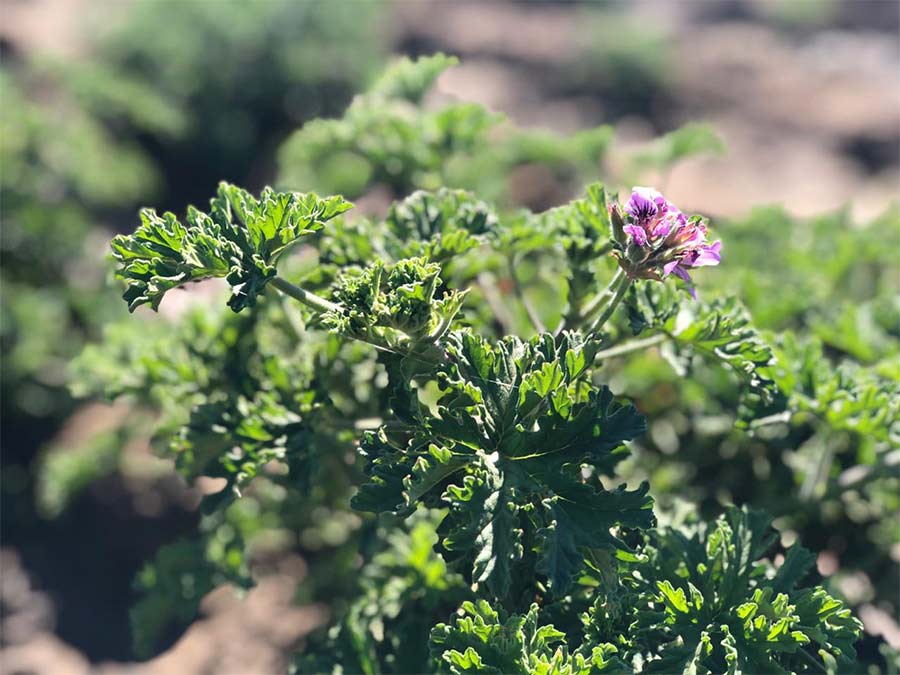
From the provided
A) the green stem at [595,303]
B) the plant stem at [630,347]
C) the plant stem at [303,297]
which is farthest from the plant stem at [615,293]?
the plant stem at [303,297]

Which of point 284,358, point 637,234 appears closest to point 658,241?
point 637,234

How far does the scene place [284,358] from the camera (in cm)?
258

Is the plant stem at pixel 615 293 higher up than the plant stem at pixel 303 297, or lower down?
lower down

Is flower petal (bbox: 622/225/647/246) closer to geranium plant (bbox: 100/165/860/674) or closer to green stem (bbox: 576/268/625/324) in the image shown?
geranium plant (bbox: 100/165/860/674)

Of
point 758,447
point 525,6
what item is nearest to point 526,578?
point 758,447

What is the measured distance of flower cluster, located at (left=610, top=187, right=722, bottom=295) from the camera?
66.3 inches

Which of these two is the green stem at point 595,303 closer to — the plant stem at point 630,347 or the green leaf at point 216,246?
the plant stem at point 630,347

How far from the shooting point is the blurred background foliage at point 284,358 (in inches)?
93.5

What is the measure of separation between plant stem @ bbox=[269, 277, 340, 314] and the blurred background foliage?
0.36 meters

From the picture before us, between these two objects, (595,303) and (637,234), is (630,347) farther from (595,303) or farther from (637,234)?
(637,234)

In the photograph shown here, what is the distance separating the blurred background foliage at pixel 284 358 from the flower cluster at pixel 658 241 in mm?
547

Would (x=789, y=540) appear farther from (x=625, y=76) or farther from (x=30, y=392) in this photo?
(x=625, y=76)

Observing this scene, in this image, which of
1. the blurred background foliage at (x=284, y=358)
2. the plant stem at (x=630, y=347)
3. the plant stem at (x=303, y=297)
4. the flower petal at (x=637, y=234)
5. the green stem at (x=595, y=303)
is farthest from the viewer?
the blurred background foliage at (x=284, y=358)

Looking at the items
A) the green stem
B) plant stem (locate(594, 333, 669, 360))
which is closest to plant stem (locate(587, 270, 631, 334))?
the green stem
